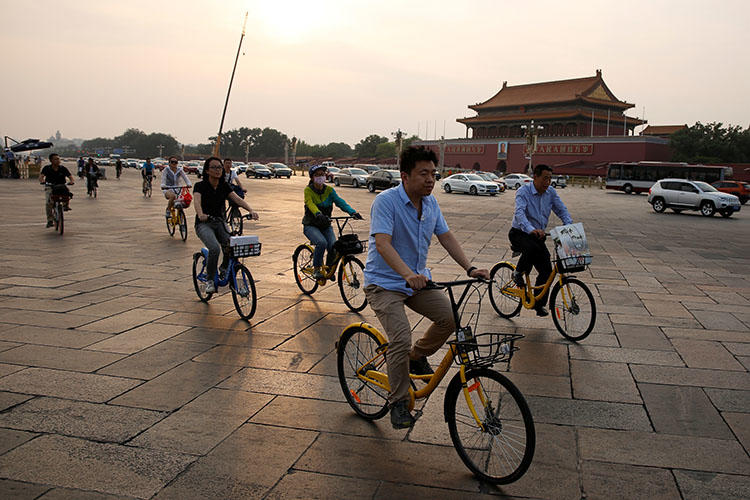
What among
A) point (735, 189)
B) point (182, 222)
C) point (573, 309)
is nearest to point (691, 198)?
point (735, 189)

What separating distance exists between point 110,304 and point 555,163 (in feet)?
161

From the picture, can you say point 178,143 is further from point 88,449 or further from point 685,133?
point 88,449

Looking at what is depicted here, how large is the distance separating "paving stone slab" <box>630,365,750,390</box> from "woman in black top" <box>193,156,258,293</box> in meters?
3.55

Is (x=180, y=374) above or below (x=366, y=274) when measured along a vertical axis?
below

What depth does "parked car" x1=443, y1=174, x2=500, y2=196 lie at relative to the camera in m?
30.4

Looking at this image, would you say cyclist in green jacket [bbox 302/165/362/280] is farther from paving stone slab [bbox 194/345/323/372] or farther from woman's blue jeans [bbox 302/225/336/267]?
paving stone slab [bbox 194/345/323/372]

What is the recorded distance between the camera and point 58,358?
13.4 ft

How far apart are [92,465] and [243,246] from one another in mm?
2607

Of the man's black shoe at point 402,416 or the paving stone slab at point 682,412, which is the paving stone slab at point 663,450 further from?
the man's black shoe at point 402,416

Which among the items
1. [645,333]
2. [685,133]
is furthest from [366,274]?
[685,133]

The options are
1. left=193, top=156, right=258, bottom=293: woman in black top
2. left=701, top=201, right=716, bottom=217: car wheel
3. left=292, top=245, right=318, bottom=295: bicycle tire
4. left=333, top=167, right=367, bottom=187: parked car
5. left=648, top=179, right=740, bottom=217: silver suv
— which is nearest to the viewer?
left=193, top=156, right=258, bottom=293: woman in black top

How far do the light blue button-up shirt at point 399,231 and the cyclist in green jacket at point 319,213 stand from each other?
291 centimetres

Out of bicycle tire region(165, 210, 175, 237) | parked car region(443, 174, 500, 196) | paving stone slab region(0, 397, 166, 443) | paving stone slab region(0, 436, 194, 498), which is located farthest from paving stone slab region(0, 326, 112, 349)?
parked car region(443, 174, 500, 196)

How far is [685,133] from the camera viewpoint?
145ft
